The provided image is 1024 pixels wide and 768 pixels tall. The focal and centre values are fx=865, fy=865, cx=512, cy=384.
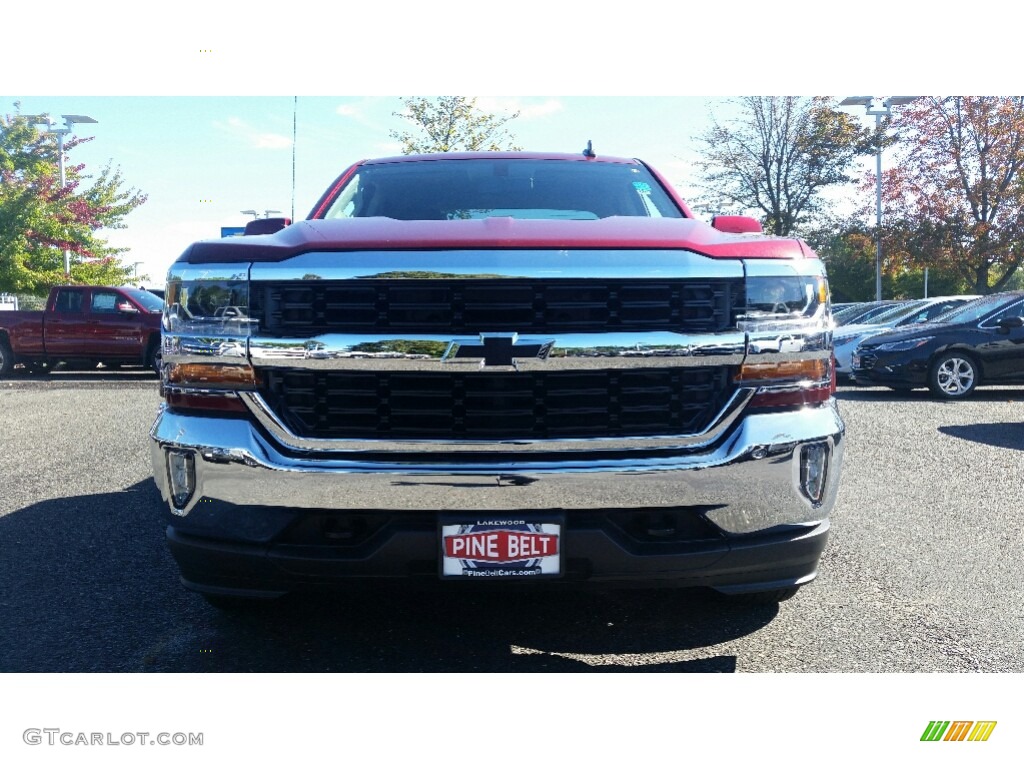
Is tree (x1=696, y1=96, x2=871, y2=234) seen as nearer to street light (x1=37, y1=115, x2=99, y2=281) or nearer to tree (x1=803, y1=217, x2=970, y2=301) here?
tree (x1=803, y1=217, x2=970, y2=301)

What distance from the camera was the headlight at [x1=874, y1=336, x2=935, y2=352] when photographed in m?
10.6

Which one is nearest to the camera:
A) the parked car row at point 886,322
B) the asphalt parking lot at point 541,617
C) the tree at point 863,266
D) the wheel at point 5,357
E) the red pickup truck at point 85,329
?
the asphalt parking lot at point 541,617

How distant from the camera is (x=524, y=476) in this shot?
2.35 meters

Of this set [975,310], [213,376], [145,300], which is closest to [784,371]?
[213,376]

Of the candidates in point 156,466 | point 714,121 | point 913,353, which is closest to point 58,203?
point 714,121

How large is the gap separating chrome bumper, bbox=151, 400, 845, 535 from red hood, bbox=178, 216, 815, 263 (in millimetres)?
486

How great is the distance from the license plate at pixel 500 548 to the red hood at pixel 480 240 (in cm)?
77

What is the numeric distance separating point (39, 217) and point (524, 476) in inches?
841

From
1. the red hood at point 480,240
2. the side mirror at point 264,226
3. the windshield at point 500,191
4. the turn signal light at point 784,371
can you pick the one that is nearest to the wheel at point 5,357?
the windshield at point 500,191

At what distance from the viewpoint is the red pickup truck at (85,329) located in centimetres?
1559

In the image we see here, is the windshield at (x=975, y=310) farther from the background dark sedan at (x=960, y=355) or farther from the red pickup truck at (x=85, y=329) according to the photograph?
the red pickup truck at (x=85, y=329)

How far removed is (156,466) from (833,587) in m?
2.62

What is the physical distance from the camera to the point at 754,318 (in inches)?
98.2

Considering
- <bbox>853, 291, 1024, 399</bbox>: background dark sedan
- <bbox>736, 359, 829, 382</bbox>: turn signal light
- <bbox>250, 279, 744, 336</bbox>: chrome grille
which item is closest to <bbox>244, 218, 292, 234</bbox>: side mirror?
<bbox>250, 279, 744, 336</bbox>: chrome grille
